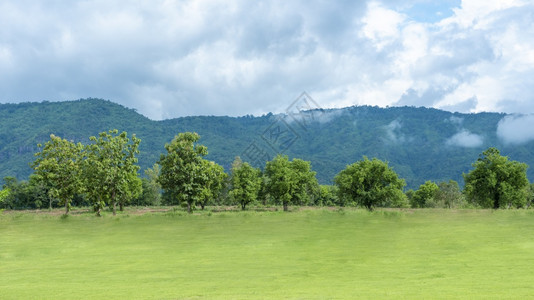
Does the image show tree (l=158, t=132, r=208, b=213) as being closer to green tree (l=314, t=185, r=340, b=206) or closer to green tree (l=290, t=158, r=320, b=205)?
green tree (l=290, t=158, r=320, b=205)

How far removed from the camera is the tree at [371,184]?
76.4m

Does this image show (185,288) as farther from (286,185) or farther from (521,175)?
(521,175)

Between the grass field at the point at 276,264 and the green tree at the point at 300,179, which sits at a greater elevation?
the green tree at the point at 300,179

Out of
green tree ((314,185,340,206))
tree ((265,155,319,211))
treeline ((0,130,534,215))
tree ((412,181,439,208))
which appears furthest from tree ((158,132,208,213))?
tree ((412,181,439,208))

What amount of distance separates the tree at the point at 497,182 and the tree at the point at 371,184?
12.6 metres

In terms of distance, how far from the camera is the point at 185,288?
1719 cm

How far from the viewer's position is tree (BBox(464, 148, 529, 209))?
72000mm

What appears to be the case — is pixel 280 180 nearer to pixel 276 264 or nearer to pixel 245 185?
pixel 245 185

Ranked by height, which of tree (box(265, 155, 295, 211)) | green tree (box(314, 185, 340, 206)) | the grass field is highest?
tree (box(265, 155, 295, 211))

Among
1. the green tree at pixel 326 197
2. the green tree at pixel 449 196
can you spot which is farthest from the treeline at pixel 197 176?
the green tree at pixel 326 197

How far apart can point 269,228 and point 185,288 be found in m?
28.0

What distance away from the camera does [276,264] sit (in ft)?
77.3

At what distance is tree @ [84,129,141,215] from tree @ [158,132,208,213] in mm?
6588

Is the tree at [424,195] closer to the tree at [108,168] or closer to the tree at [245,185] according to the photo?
the tree at [245,185]
